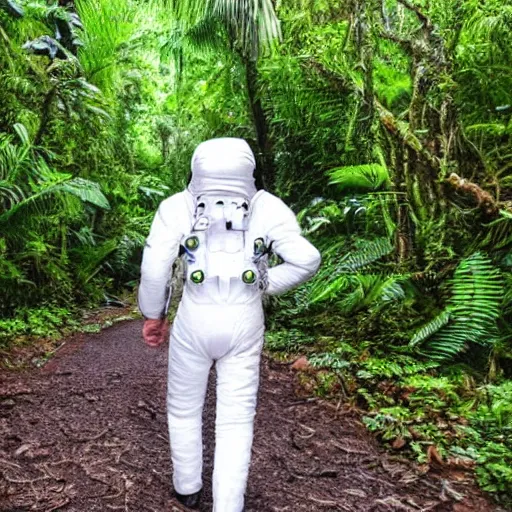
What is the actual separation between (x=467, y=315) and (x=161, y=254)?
8.03 ft

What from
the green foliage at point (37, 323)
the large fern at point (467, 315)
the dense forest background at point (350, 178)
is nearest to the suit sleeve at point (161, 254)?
the dense forest background at point (350, 178)

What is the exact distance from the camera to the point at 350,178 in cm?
517

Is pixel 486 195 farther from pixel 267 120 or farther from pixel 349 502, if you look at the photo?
pixel 267 120

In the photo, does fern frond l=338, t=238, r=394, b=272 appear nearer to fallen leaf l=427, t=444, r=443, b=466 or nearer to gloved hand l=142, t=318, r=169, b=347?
fallen leaf l=427, t=444, r=443, b=466

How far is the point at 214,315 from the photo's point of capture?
214 centimetres

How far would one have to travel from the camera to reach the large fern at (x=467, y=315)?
3562mm

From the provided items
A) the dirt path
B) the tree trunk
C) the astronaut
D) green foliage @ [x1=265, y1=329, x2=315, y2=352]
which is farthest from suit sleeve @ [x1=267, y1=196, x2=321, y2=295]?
the tree trunk

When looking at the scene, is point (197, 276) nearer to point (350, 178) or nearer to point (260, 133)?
point (350, 178)

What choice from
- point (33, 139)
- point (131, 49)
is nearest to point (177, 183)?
point (131, 49)

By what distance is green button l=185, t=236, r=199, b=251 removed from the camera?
2.12m

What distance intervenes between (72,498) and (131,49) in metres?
8.77

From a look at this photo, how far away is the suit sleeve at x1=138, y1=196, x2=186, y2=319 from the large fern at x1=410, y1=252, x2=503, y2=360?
86.3 inches

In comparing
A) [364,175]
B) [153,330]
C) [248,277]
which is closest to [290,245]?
[248,277]

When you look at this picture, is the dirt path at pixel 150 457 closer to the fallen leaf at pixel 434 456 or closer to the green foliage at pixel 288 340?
the fallen leaf at pixel 434 456
